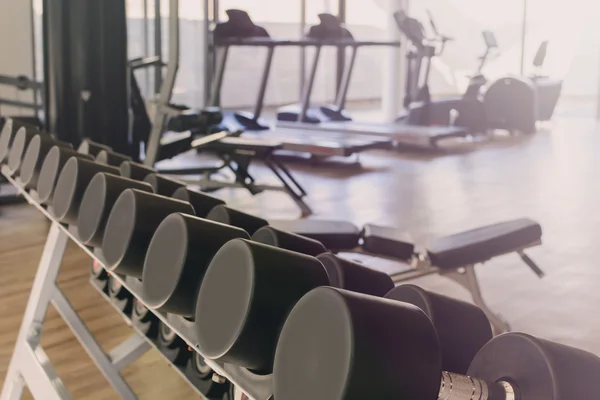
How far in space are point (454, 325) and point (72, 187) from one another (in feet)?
2.15

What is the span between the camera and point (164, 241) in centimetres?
79

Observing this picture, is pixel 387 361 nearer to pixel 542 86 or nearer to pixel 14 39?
pixel 14 39

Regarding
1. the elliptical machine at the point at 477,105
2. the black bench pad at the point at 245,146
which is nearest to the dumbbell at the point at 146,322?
the black bench pad at the point at 245,146

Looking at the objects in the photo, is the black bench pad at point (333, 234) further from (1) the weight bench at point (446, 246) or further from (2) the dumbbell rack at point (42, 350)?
(2) the dumbbell rack at point (42, 350)

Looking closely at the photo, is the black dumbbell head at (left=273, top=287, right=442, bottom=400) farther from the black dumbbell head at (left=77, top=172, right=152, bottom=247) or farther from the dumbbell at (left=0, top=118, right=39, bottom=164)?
the dumbbell at (left=0, top=118, right=39, bottom=164)

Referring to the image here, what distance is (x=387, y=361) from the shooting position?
50cm

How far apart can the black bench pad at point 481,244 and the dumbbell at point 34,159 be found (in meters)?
1.39

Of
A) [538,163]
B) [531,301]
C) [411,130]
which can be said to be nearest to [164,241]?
[531,301]

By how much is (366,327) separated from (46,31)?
9.67ft

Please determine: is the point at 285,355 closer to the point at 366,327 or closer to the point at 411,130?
the point at 366,327

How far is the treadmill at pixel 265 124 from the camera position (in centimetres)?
561

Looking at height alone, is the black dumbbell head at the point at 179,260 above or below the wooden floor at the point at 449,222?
above

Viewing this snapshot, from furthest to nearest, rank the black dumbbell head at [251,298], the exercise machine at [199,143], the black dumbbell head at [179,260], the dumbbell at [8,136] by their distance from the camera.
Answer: the exercise machine at [199,143]
the dumbbell at [8,136]
the black dumbbell head at [179,260]
the black dumbbell head at [251,298]

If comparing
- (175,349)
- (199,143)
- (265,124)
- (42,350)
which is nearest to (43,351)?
(42,350)
